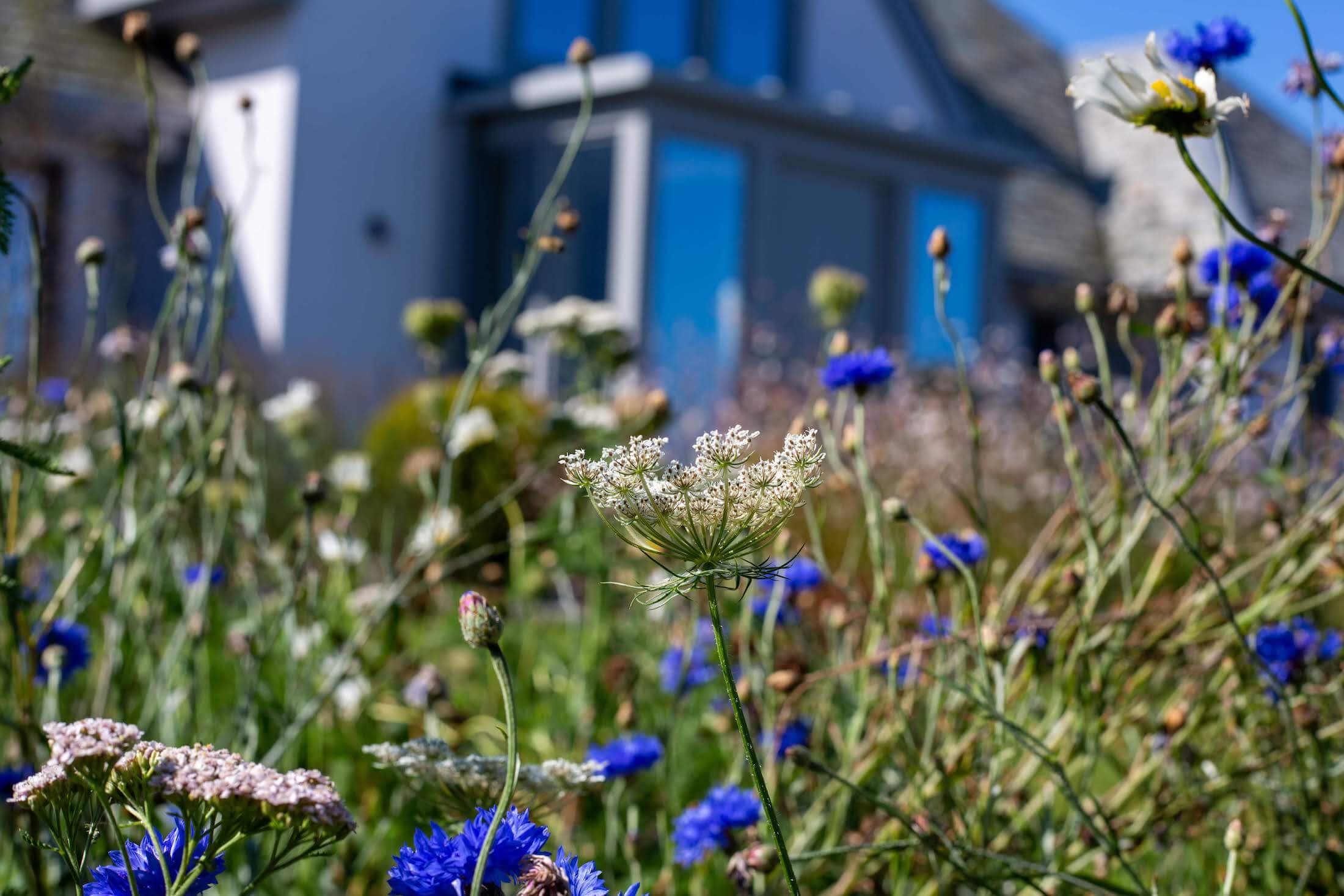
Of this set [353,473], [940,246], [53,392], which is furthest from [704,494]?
[53,392]

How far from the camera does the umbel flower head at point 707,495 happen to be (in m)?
0.86

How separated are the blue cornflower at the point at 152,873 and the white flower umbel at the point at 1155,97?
91cm

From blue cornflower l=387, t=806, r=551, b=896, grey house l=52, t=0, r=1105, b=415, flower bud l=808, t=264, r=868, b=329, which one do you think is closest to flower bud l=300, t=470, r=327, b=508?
blue cornflower l=387, t=806, r=551, b=896

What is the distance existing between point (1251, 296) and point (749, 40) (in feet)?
36.7

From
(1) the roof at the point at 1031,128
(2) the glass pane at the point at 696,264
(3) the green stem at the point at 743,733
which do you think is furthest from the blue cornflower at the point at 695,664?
(1) the roof at the point at 1031,128

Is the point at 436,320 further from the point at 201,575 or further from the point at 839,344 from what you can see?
the point at 839,344

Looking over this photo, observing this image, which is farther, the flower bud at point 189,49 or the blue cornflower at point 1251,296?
the flower bud at point 189,49

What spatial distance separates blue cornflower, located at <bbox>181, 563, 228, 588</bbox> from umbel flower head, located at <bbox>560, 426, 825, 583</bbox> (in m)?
1.27

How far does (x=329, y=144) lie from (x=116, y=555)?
30.2 ft

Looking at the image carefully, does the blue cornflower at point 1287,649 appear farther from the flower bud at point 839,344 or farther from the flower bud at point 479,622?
the flower bud at point 479,622

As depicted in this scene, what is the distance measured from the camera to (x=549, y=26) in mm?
Answer: 11672

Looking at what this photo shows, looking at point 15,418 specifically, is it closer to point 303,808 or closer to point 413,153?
point 303,808

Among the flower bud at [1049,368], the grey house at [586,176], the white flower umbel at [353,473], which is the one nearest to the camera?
the flower bud at [1049,368]

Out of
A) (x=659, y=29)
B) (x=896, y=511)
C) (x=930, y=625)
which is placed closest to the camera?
(x=896, y=511)
